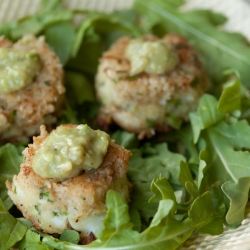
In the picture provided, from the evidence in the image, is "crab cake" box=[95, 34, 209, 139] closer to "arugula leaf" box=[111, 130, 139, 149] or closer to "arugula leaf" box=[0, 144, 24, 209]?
"arugula leaf" box=[111, 130, 139, 149]

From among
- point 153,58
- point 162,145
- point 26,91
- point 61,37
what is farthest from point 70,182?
point 61,37

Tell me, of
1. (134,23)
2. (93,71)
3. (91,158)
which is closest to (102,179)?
(91,158)

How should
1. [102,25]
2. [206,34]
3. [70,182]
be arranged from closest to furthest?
1. [70,182]
2. [206,34]
3. [102,25]

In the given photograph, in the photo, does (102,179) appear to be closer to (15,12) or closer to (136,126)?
(136,126)

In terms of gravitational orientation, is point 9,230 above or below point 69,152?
below

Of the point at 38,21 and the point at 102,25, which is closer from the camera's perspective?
the point at 38,21

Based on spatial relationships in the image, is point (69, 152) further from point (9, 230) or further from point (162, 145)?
point (162, 145)

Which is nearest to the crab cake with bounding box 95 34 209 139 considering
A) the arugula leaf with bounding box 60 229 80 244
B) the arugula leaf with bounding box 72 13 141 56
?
the arugula leaf with bounding box 72 13 141 56
